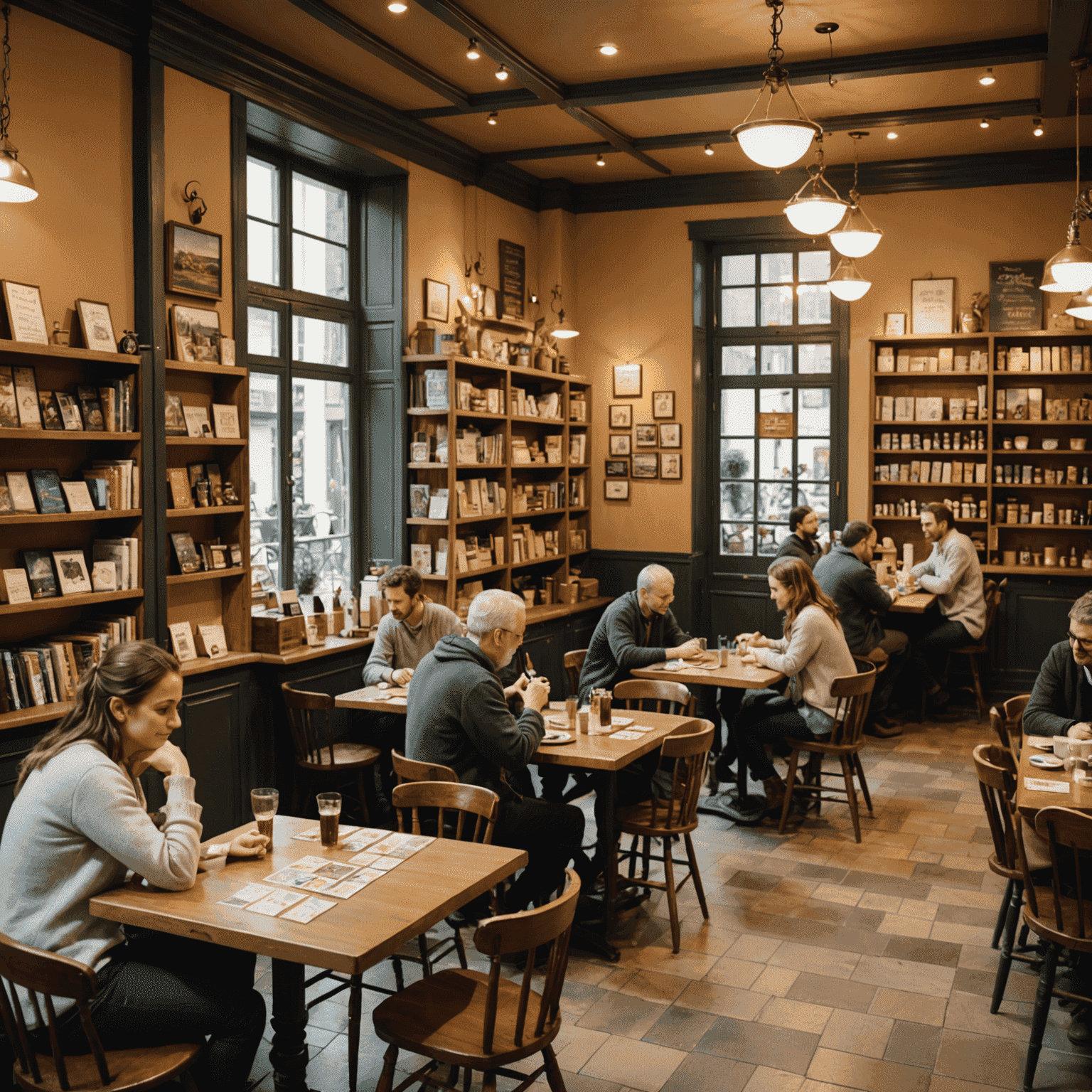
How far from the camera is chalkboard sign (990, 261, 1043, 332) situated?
884cm

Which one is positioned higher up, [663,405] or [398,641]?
[663,405]

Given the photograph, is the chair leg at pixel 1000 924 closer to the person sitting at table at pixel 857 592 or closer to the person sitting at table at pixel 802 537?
the person sitting at table at pixel 857 592

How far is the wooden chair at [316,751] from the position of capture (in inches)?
225

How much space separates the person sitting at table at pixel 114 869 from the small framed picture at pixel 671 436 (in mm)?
6968

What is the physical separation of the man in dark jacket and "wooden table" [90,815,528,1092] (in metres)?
0.86

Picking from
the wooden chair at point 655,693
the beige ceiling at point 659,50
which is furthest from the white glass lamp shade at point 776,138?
the wooden chair at point 655,693

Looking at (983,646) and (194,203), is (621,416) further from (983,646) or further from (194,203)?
(194,203)

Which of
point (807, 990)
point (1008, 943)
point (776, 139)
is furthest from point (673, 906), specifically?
point (776, 139)

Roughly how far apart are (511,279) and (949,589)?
428cm

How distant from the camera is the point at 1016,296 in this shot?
8.88 meters

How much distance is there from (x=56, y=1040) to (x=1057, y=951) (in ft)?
9.89

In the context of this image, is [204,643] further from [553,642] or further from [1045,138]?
[1045,138]

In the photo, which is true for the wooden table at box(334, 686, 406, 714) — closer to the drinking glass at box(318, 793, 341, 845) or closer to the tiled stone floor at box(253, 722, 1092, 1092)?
the tiled stone floor at box(253, 722, 1092, 1092)

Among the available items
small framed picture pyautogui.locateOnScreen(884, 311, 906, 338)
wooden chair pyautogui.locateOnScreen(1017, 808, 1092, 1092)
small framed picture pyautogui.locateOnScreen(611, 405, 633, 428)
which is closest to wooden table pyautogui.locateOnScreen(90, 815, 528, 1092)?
wooden chair pyautogui.locateOnScreen(1017, 808, 1092, 1092)
